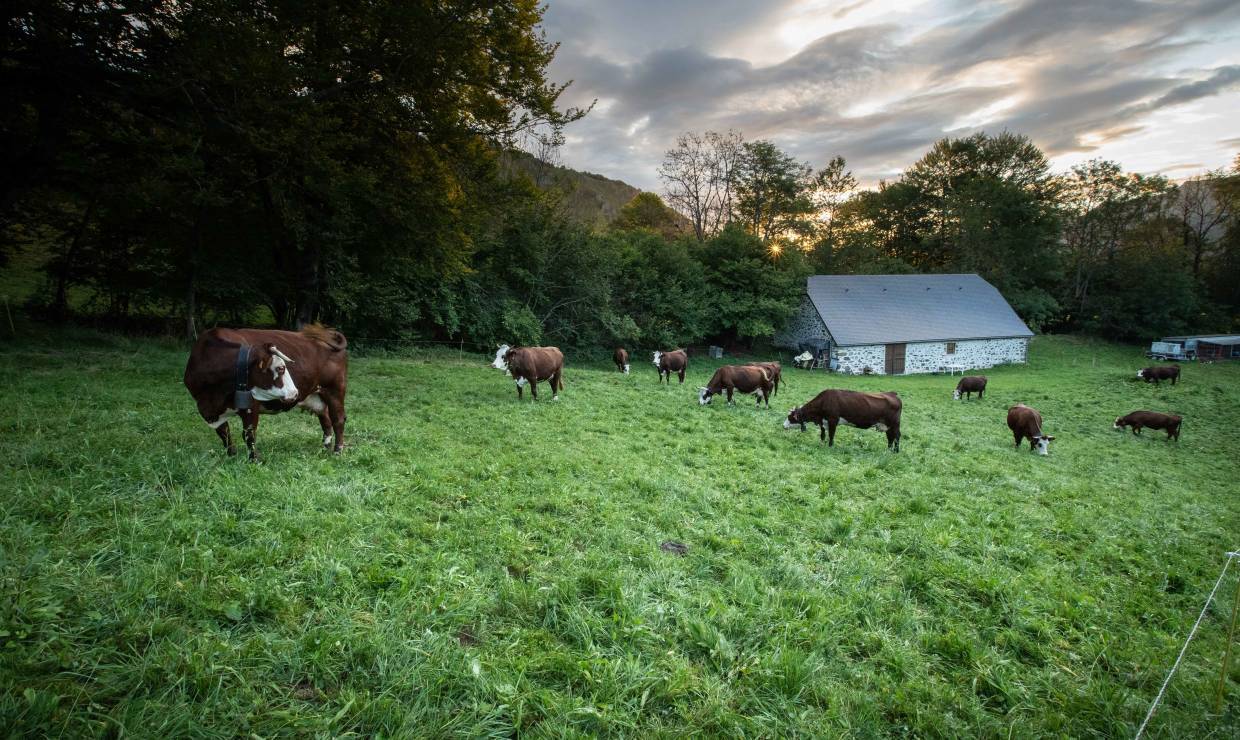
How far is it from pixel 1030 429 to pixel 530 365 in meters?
12.7

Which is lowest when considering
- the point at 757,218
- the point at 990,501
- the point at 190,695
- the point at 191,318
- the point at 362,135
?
the point at 990,501

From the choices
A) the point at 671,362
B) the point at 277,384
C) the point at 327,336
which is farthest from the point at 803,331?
the point at 277,384

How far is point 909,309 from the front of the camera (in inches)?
1308

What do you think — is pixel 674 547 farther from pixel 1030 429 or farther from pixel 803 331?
pixel 803 331

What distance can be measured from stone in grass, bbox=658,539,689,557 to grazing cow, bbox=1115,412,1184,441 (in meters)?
18.4

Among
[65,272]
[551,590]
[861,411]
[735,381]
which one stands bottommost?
[551,590]

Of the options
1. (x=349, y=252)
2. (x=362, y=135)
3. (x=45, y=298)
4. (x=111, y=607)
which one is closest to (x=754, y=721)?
(x=111, y=607)

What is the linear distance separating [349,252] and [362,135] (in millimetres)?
3607

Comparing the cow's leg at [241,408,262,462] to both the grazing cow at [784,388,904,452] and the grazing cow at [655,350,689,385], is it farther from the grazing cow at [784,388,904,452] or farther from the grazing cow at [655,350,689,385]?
the grazing cow at [655,350,689,385]

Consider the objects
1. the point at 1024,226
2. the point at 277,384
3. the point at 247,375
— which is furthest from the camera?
the point at 1024,226

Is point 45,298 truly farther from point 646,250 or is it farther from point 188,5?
point 646,250

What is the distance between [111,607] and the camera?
9.11 feet

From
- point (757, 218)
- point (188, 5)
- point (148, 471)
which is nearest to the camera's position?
point (148, 471)

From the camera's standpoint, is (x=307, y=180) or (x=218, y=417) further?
(x=307, y=180)
